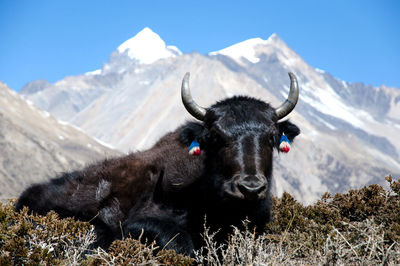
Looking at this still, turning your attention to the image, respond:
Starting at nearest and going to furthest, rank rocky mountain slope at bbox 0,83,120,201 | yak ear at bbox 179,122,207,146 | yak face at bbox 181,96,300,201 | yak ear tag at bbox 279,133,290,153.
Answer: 1. yak face at bbox 181,96,300,201
2. yak ear tag at bbox 279,133,290,153
3. yak ear at bbox 179,122,207,146
4. rocky mountain slope at bbox 0,83,120,201

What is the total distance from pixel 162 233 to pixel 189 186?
1017mm

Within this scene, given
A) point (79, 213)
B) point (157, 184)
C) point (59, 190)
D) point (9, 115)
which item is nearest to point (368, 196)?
point (157, 184)

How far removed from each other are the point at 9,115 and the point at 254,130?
10629 centimetres

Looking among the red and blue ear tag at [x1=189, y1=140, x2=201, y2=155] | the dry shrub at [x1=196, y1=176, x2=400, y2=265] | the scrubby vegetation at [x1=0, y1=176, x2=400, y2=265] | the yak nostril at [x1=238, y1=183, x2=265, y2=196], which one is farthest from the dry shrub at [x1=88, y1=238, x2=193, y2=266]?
the red and blue ear tag at [x1=189, y1=140, x2=201, y2=155]

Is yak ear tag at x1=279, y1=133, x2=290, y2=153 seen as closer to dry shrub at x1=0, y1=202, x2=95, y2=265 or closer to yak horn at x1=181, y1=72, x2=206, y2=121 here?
yak horn at x1=181, y1=72, x2=206, y2=121

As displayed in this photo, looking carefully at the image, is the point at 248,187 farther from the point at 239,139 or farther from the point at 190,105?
the point at 190,105

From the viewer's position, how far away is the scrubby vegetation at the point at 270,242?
180 inches

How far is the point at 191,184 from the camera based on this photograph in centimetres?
702

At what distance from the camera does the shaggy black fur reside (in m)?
6.30

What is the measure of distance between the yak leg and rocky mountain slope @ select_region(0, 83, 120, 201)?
5698 centimetres

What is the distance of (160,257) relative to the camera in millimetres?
4781

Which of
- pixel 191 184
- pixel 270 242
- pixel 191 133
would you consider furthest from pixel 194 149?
pixel 270 242

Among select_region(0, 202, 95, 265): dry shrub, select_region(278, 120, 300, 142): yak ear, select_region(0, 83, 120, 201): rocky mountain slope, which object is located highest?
select_region(0, 83, 120, 201): rocky mountain slope

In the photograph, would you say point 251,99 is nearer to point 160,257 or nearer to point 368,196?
point 368,196
